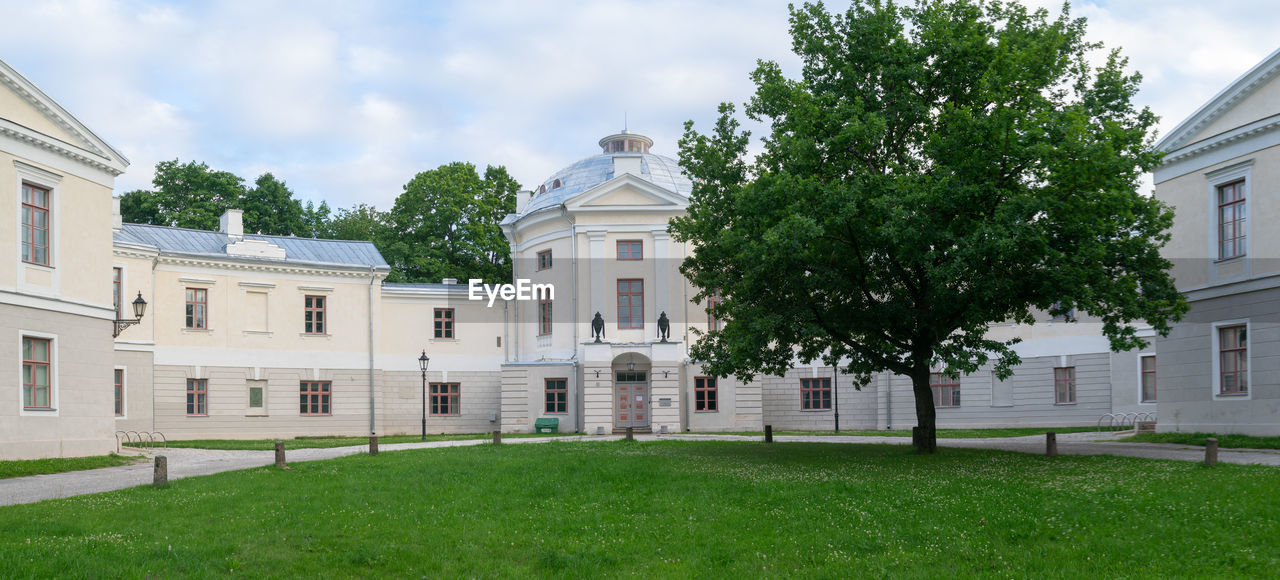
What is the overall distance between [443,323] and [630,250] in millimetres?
9560

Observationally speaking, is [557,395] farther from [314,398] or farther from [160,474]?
[160,474]

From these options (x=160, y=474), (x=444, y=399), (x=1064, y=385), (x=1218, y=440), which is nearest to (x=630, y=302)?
(x=444, y=399)

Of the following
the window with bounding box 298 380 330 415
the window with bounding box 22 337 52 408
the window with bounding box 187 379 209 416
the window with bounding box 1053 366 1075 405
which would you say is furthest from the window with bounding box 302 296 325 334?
the window with bounding box 1053 366 1075 405

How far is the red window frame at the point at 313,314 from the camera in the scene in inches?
1690

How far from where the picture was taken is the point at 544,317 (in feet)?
144

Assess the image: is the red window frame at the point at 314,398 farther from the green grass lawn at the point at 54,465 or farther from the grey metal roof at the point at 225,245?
the green grass lawn at the point at 54,465

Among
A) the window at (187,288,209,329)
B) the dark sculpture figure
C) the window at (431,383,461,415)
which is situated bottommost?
the window at (431,383,461,415)

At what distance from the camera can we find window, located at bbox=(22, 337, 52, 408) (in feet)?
79.0

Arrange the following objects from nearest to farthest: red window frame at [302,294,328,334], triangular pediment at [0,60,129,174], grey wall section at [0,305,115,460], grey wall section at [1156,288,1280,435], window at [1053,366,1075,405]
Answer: grey wall section at [0,305,115,460]
triangular pediment at [0,60,129,174]
grey wall section at [1156,288,1280,435]
window at [1053,366,1075,405]
red window frame at [302,294,328,334]

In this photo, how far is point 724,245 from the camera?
862 inches

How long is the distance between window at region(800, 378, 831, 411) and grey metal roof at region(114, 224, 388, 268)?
1858cm

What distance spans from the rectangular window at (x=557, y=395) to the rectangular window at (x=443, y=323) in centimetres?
680

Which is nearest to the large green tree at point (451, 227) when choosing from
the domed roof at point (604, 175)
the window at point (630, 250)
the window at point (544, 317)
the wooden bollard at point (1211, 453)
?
the domed roof at point (604, 175)

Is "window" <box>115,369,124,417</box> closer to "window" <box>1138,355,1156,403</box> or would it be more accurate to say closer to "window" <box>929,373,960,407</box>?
"window" <box>929,373,960,407</box>
